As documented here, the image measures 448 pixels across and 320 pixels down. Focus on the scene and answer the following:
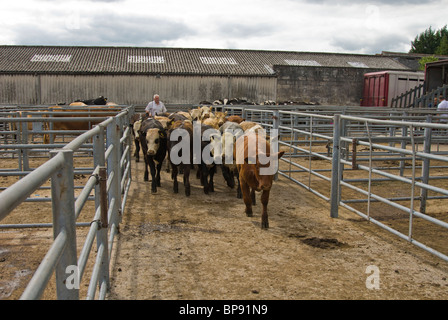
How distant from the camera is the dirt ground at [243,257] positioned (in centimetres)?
382

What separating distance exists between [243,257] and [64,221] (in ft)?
10.4

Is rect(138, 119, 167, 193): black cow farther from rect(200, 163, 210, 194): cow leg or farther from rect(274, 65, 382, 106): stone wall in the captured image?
rect(274, 65, 382, 106): stone wall

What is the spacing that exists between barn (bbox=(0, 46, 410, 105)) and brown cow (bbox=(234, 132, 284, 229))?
22.4 m

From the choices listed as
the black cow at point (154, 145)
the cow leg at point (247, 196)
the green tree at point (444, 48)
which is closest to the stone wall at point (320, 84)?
the black cow at point (154, 145)

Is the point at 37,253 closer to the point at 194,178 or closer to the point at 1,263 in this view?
the point at 1,263

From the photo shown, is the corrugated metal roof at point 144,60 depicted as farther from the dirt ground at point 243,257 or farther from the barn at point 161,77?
the dirt ground at point 243,257

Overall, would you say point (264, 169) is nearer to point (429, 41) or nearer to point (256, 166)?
point (256, 166)

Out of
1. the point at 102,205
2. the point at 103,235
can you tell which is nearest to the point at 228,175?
the point at 103,235

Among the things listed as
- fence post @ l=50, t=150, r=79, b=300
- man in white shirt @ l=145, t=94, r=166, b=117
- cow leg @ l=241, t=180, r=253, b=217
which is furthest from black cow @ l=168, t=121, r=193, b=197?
fence post @ l=50, t=150, r=79, b=300

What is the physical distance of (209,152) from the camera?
8180 millimetres

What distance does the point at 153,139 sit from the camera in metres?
8.09

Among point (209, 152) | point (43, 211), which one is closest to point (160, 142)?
point (209, 152)

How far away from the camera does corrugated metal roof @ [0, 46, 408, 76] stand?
29.1 meters
